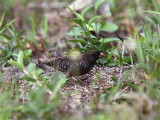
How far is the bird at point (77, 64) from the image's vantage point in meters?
4.14

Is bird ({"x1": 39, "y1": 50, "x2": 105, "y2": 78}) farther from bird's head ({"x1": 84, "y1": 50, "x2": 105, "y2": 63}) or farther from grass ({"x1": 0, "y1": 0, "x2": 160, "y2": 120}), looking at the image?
grass ({"x1": 0, "y1": 0, "x2": 160, "y2": 120})

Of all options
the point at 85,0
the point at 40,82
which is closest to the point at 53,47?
the point at 85,0

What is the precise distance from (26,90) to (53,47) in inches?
113

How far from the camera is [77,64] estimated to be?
4203mm

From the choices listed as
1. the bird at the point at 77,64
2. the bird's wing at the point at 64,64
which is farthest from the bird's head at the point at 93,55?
the bird's wing at the point at 64,64

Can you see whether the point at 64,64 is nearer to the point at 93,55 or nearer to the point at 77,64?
the point at 77,64

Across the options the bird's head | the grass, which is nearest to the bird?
the bird's head

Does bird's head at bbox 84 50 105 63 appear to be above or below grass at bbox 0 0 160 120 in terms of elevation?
above

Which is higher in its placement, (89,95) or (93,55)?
(93,55)

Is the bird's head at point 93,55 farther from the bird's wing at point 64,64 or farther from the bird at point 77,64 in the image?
the bird's wing at point 64,64

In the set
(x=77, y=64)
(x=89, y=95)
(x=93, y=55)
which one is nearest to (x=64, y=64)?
(x=77, y=64)

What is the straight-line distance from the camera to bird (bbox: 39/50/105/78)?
13.6 feet

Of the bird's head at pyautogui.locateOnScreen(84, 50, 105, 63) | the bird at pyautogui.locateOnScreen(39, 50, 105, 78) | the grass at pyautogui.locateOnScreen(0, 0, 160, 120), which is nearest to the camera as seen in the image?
the grass at pyautogui.locateOnScreen(0, 0, 160, 120)

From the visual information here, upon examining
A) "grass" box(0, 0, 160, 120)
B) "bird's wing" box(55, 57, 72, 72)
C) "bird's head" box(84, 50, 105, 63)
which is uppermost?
"bird's head" box(84, 50, 105, 63)
